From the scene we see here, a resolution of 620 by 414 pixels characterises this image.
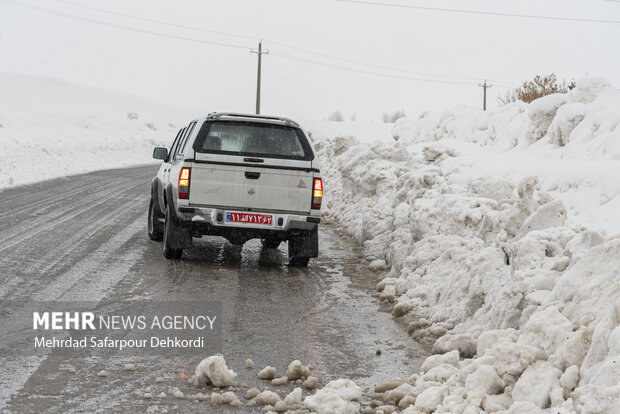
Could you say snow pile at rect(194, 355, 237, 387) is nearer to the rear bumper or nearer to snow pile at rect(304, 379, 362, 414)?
snow pile at rect(304, 379, 362, 414)

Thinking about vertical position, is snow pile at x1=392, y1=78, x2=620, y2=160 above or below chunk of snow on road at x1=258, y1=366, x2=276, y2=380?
above

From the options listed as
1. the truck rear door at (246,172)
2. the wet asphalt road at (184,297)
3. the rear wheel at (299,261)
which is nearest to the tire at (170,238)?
the wet asphalt road at (184,297)

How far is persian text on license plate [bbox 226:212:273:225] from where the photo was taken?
998 centimetres

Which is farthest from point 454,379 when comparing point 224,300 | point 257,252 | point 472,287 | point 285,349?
point 257,252

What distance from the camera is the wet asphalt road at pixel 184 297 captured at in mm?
A: 5320

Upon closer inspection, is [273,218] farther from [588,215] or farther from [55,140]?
[55,140]

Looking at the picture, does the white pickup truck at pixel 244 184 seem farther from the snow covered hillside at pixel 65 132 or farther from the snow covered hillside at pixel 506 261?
the snow covered hillside at pixel 65 132

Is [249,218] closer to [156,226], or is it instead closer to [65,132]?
[156,226]

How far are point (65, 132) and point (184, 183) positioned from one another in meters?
41.5

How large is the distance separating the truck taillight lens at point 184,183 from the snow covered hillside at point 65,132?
12.4 meters

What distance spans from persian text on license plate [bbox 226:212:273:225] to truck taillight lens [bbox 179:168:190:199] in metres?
0.59

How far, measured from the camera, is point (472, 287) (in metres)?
7.31

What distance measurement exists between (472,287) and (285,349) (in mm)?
1952

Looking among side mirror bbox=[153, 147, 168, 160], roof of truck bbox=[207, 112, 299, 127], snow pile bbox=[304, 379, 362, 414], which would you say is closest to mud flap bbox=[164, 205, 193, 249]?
roof of truck bbox=[207, 112, 299, 127]
